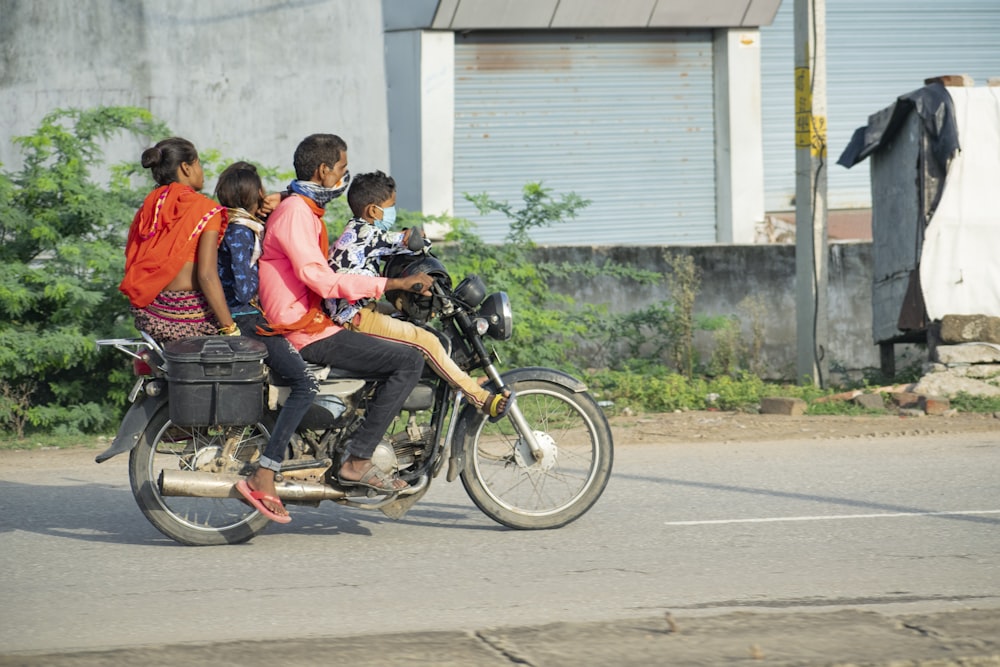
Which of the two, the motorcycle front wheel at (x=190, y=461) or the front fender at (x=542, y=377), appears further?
the front fender at (x=542, y=377)

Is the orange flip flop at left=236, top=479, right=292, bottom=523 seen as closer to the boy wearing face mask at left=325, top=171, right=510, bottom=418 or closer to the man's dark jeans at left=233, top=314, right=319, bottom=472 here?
the man's dark jeans at left=233, top=314, right=319, bottom=472

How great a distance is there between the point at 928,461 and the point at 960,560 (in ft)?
9.56

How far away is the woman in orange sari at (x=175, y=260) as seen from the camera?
19.9ft

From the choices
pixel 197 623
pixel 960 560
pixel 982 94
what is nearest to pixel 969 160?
pixel 982 94

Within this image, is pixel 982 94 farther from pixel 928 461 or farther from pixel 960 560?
pixel 960 560

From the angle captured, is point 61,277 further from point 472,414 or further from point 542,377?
point 542,377

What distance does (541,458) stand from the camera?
21.0 feet

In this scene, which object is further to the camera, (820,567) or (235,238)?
(235,238)

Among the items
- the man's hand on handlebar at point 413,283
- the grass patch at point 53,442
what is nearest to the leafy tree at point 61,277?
the grass patch at point 53,442

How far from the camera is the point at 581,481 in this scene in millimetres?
6562

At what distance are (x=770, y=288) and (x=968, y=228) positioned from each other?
12.9ft

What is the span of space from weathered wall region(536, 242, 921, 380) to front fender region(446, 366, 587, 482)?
8927mm

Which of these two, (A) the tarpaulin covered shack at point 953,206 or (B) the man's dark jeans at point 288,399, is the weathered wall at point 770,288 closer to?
(A) the tarpaulin covered shack at point 953,206

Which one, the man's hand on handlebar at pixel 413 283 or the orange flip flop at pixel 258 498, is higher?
the man's hand on handlebar at pixel 413 283
